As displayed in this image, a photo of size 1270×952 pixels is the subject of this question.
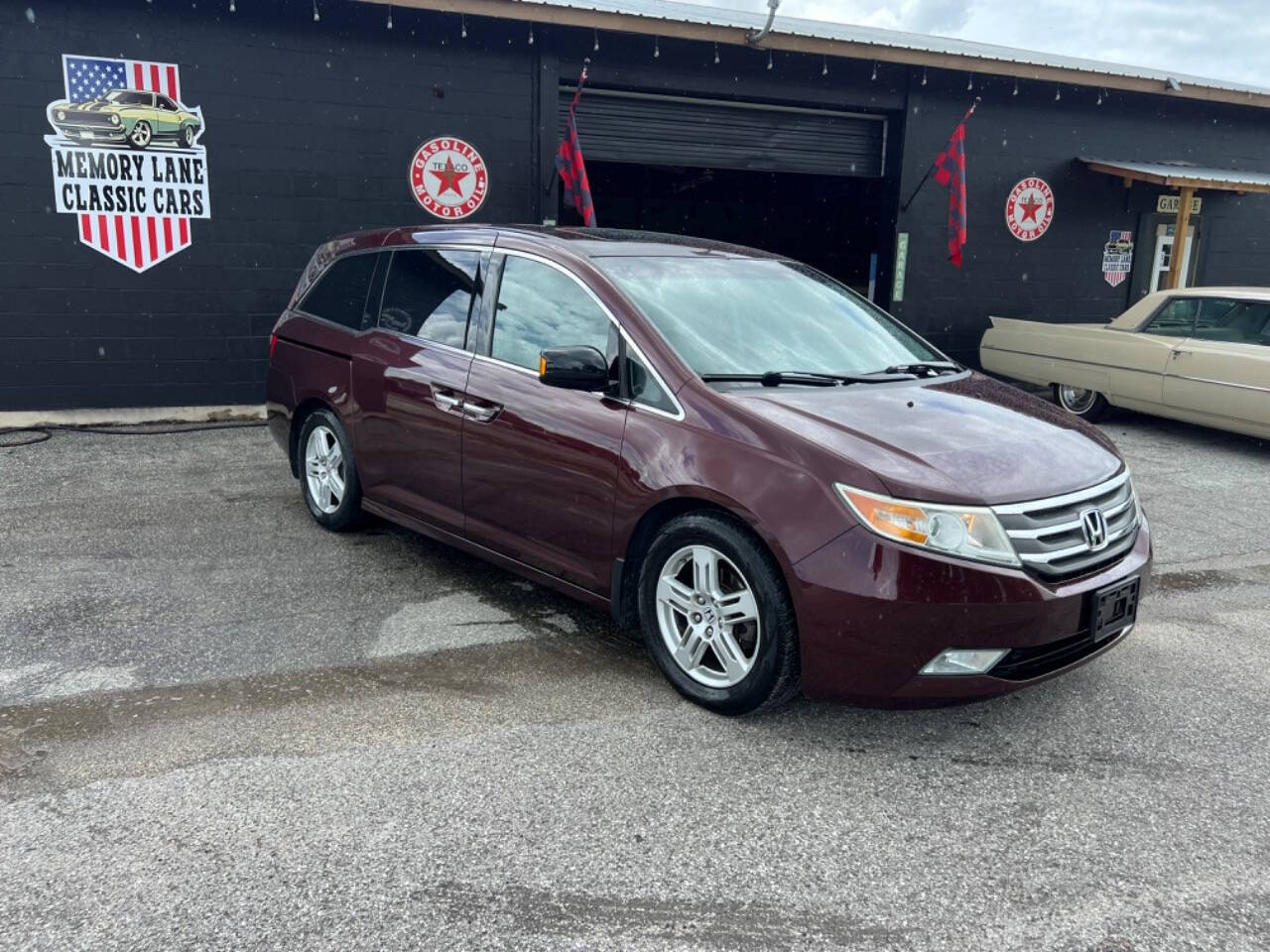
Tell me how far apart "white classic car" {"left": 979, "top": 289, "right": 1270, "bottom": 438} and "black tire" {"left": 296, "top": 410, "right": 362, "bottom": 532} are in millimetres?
Result: 7243

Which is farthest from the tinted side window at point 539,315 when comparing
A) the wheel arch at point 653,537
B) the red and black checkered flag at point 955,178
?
the red and black checkered flag at point 955,178

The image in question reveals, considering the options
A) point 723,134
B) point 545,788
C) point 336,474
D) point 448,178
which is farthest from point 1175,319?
point 545,788

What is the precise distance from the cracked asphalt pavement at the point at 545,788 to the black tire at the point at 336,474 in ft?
1.86

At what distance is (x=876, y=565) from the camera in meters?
2.98

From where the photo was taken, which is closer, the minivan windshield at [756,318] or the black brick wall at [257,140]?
the minivan windshield at [756,318]

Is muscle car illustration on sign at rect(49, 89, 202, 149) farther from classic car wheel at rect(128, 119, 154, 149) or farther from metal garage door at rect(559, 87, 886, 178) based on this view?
metal garage door at rect(559, 87, 886, 178)

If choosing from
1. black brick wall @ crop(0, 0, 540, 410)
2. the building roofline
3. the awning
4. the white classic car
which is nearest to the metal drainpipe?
the building roofline

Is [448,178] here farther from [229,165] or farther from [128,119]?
[128,119]

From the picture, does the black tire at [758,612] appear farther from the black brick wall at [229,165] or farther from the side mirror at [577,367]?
the black brick wall at [229,165]

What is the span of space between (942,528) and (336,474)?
3572mm

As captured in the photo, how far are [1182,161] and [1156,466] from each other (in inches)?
277

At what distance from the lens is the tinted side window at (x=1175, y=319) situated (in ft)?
29.5

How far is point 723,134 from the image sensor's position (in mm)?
10703

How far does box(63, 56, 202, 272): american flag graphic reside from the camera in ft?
27.1
